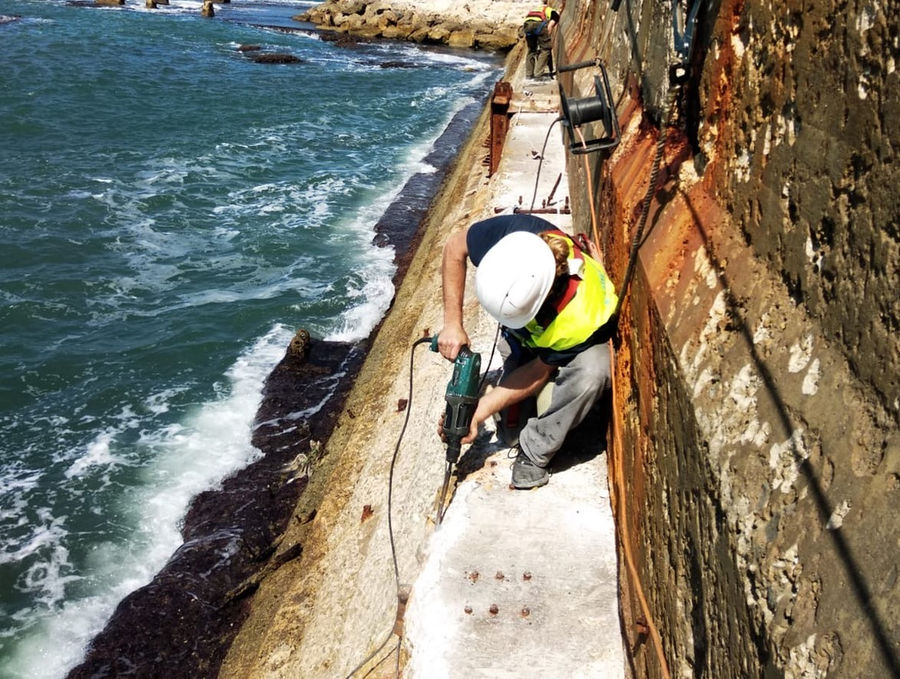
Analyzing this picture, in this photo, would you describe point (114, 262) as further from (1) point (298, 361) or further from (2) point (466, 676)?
(2) point (466, 676)

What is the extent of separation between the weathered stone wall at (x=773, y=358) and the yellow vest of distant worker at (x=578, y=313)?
380 millimetres

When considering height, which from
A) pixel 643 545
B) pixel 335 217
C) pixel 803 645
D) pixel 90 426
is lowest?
pixel 90 426

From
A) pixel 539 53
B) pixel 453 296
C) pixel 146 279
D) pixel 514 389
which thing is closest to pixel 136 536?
pixel 453 296

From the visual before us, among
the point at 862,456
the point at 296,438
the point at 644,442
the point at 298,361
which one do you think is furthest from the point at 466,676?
the point at 298,361

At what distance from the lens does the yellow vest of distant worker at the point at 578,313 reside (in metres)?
4.17

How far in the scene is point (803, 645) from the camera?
1914mm

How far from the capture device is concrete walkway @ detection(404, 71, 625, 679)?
3.55m

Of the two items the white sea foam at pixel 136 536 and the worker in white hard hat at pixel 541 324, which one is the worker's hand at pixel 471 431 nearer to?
the worker in white hard hat at pixel 541 324

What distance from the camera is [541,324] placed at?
417 centimetres

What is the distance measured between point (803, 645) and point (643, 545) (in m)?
1.63

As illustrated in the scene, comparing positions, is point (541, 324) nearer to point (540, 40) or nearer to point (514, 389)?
point (514, 389)

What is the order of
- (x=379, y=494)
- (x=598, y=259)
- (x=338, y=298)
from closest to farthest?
(x=598, y=259)
(x=379, y=494)
(x=338, y=298)

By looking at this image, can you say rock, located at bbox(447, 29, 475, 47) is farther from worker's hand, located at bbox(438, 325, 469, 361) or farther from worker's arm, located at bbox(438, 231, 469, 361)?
worker's hand, located at bbox(438, 325, 469, 361)

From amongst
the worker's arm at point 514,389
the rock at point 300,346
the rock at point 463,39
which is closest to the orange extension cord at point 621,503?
the worker's arm at point 514,389
